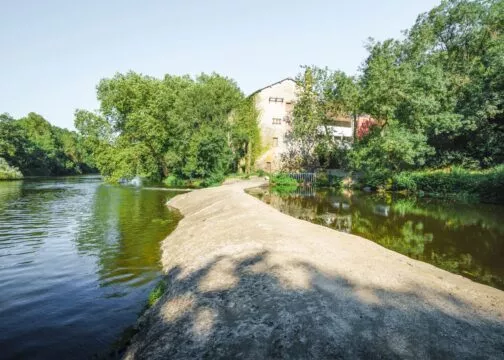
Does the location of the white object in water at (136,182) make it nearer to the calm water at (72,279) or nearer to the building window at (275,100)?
the building window at (275,100)

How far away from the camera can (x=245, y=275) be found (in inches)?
323

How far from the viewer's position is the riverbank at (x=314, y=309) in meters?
5.36

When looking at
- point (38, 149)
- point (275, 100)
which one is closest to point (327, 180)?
point (275, 100)

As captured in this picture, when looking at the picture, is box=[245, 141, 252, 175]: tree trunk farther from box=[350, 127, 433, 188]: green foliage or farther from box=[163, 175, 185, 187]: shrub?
box=[350, 127, 433, 188]: green foliage

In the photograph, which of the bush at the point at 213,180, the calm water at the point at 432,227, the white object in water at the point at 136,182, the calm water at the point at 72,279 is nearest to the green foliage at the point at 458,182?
the calm water at the point at 432,227

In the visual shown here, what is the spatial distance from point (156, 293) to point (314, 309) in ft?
15.4

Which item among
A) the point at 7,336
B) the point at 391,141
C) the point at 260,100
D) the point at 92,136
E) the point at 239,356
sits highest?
the point at 260,100

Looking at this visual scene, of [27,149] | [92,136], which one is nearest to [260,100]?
[92,136]

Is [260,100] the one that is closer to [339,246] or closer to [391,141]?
[391,141]

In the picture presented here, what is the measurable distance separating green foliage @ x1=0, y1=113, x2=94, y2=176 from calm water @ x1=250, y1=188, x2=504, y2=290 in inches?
1733

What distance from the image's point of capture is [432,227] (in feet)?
57.5

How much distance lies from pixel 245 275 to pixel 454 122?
34347 millimetres

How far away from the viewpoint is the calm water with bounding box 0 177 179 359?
6938 mm

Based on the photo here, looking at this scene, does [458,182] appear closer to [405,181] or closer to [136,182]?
[405,181]
